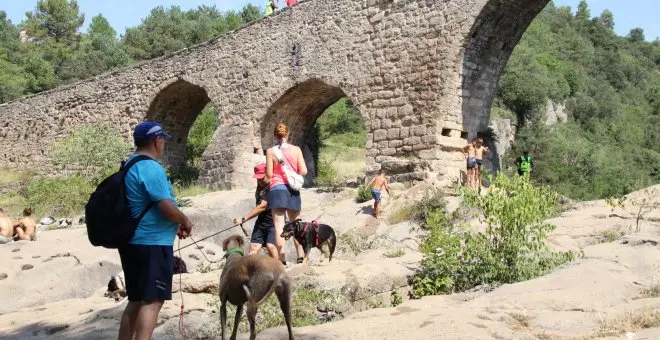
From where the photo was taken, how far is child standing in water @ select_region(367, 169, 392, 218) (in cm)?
1043

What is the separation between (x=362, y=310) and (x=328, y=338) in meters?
1.29

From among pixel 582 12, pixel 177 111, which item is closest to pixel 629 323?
pixel 177 111

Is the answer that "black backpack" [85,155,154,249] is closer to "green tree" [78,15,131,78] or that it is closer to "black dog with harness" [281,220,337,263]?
"black dog with harness" [281,220,337,263]

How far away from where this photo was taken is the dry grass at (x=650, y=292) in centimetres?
466

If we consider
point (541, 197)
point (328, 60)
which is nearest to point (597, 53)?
point (328, 60)

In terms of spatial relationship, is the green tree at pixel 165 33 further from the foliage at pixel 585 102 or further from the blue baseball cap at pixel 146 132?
the blue baseball cap at pixel 146 132

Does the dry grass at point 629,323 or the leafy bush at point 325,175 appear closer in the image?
the dry grass at point 629,323

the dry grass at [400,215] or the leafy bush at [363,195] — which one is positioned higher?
the leafy bush at [363,195]

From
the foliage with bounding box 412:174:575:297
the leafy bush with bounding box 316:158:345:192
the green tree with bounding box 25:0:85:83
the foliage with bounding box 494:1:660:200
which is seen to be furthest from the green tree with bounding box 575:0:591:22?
the foliage with bounding box 412:174:575:297

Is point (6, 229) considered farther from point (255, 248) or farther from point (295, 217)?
point (295, 217)

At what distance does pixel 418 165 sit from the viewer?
11.7 m

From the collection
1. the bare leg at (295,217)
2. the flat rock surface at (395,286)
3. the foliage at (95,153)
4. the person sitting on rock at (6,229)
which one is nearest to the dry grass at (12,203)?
the foliage at (95,153)

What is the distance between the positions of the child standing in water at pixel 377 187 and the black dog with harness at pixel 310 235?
12.2ft

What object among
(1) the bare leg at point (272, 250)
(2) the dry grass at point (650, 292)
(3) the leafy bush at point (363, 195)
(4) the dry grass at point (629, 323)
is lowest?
(2) the dry grass at point (650, 292)
